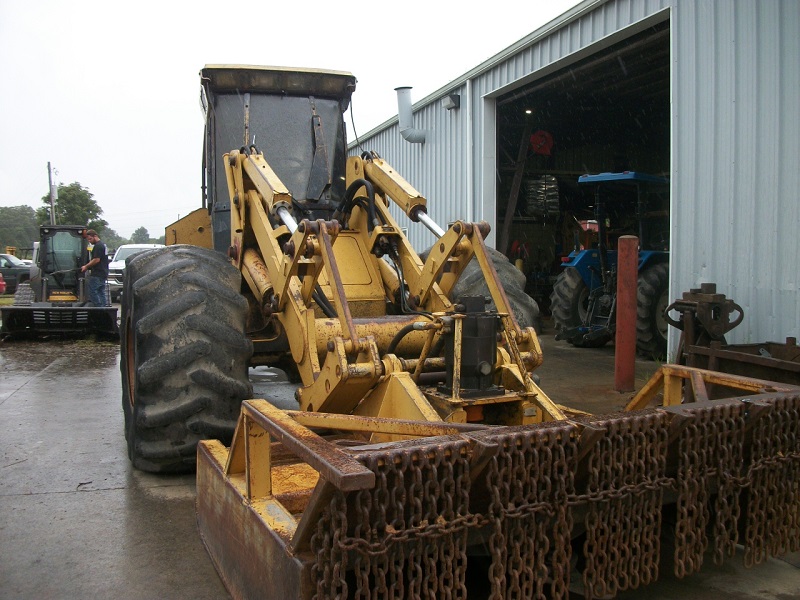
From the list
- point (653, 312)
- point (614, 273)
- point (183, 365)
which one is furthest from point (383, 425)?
point (614, 273)

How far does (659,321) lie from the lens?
9.35 metres

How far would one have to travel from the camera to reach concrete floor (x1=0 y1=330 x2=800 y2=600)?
10.2ft

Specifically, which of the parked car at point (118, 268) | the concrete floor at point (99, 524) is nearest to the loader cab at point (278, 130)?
the concrete floor at point (99, 524)

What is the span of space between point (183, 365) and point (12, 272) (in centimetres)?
2427

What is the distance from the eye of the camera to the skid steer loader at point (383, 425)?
2.32 metres

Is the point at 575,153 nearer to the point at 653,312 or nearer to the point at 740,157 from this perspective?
the point at 653,312

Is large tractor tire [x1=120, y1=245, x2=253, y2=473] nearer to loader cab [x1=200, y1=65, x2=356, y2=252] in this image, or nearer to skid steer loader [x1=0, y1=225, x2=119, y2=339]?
loader cab [x1=200, y1=65, x2=356, y2=252]

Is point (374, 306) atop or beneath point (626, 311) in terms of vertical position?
atop

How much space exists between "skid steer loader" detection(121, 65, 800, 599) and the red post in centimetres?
243

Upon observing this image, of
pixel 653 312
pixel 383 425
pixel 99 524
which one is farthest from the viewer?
pixel 653 312

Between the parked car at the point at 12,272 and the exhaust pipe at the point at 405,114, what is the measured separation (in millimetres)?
17078

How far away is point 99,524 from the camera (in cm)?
379

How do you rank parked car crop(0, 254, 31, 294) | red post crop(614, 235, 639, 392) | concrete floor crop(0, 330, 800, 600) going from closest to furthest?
concrete floor crop(0, 330, 800, 600) → red post crop(614, 235, 639, 392) → parked car crop(0, 254, 31, 294)

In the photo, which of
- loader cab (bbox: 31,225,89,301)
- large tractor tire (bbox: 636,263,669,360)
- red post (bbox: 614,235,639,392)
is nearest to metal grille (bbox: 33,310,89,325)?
loader cab (bbox: 31,225,89,301)
